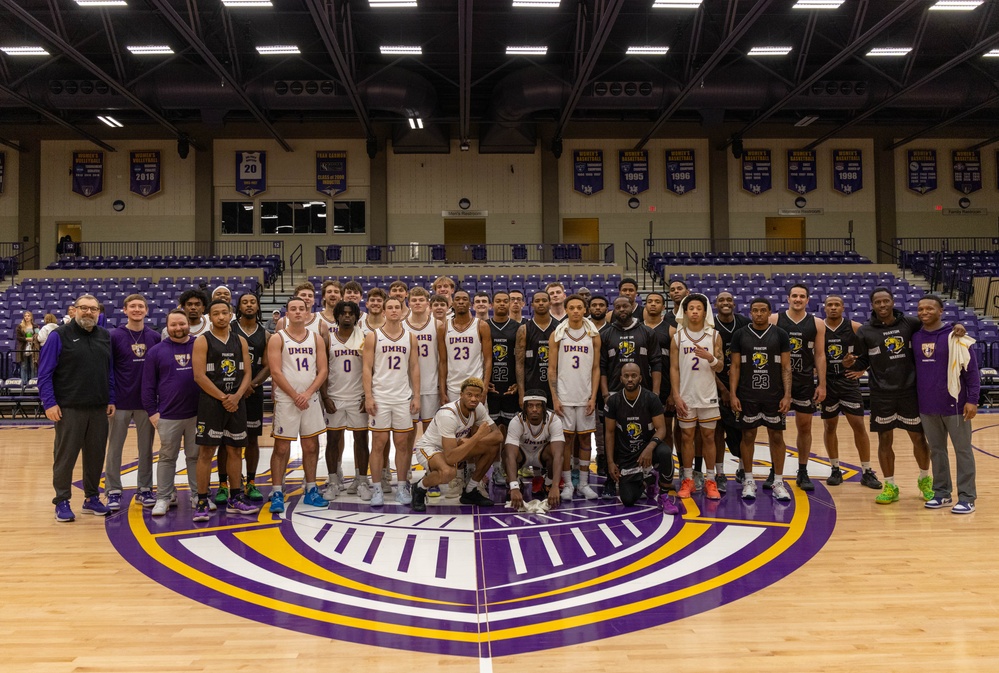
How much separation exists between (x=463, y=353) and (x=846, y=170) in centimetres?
2252

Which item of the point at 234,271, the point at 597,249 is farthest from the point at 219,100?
the point at 597,249

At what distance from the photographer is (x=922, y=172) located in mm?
23859

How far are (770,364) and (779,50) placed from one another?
13.2 m

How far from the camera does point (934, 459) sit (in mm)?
5801

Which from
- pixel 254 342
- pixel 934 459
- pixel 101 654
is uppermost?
pixel 254 342

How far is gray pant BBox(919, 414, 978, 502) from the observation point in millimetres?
5590

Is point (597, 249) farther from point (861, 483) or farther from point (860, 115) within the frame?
point (861, 483)

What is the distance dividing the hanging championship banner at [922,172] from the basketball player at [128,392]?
2607 cm

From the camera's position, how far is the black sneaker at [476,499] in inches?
232

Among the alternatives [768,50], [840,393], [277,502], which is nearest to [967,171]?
[768,50]

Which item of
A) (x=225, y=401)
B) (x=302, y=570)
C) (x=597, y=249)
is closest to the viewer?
(x=302, y=570)

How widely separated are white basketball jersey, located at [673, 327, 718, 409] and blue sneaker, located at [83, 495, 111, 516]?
17.1 feet

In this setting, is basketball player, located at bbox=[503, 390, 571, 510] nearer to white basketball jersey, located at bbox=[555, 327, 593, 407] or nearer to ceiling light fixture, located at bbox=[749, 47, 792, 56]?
white basketball jersey, located at bbox=[555, 327, 593, 407]

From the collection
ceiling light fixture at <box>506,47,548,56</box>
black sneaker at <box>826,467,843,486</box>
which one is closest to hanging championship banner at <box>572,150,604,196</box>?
ceiling light fixture at <box>506,47,548,56</box>
